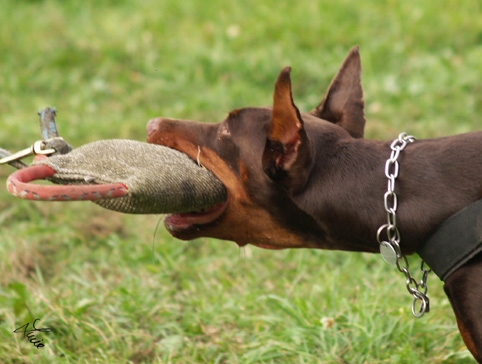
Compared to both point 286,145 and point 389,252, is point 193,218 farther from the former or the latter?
point 389,252

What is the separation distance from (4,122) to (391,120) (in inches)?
117

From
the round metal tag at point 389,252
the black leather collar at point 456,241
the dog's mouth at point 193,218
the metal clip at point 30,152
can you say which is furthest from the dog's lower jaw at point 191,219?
the black leather collar at point 456,241

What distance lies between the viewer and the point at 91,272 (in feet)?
15.6

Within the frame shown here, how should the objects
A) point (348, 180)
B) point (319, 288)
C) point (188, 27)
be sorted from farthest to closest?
point (188, 27), point (319, 288), point (348, 180)

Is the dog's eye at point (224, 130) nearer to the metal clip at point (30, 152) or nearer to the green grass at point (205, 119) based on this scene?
the metal clip at point (30, 152)

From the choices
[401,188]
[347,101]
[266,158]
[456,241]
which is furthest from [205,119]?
[456,241]

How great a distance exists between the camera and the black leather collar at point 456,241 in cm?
303

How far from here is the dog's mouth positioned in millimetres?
3533

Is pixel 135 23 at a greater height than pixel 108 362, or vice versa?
pixel 135 23

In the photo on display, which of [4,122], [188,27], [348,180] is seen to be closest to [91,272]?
[348,180]

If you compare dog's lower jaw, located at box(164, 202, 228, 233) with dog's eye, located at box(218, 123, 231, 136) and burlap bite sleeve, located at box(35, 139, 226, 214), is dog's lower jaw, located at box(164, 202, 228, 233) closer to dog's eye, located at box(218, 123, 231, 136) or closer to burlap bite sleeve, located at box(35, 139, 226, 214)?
burlap bite sleeve, located at box(35, 139, 226, 214)

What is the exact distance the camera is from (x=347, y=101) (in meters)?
3.68

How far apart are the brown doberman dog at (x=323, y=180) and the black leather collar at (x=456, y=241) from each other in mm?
30

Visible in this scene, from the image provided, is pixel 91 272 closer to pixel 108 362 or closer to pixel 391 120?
pixel 108 362
